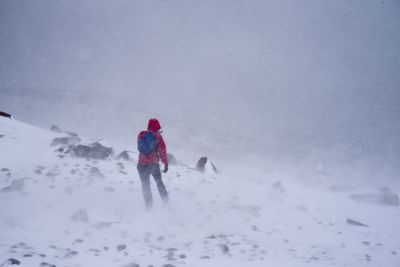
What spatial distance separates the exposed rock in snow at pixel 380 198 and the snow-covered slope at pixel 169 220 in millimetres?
44

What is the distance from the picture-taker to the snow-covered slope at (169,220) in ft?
16.1

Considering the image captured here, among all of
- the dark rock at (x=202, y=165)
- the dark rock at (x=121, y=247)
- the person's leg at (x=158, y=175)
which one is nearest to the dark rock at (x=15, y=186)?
the person's leg at (x=158, y=175)

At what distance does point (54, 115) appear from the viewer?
4994cm

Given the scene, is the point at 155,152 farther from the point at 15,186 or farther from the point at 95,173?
the point at 15,186

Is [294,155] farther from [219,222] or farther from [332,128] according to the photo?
[219,222]

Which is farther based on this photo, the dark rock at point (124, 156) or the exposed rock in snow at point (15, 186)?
the dark rock at point (124, 156)

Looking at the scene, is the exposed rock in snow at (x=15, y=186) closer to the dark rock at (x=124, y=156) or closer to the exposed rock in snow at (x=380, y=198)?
the dark rock at (x=124, y=156)

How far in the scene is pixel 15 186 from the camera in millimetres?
7020

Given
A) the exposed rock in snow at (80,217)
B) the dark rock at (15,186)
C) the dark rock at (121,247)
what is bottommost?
the dark rock at (121,247)

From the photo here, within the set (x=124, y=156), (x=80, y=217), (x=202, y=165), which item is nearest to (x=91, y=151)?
(x=124, y=156)

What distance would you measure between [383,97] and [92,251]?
7260 cm

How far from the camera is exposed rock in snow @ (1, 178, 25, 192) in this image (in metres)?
6.86

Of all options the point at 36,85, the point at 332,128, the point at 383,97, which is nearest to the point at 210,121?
the point at 332,128

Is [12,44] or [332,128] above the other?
[12,44]
